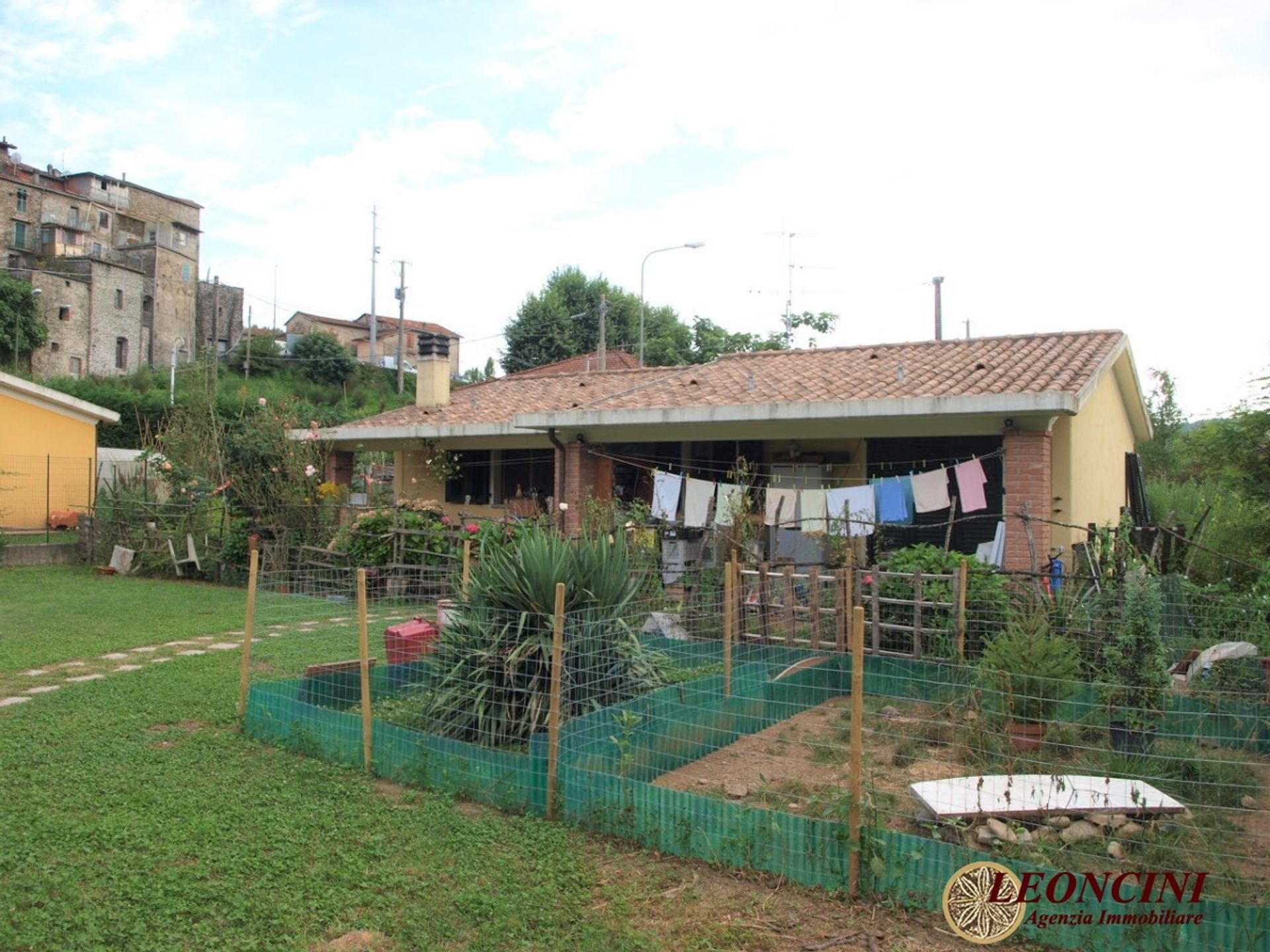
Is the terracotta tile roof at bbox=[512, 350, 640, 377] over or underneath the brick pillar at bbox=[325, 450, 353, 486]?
over

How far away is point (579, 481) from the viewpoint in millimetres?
13367

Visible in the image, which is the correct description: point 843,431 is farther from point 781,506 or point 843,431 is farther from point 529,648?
point 529,648

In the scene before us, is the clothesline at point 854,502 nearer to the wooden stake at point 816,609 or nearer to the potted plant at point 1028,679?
the wooden stake at point 816,609

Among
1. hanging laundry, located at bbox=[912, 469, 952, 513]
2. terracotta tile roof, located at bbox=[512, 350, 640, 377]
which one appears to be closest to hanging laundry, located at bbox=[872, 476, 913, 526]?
hanging laundry, located at bbox=[912, 469, 952, 513]

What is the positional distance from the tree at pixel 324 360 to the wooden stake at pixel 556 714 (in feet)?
139

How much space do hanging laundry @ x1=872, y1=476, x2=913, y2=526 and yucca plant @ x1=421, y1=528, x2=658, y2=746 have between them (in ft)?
16.8

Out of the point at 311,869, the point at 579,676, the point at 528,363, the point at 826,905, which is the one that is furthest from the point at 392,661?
the point at 528,363

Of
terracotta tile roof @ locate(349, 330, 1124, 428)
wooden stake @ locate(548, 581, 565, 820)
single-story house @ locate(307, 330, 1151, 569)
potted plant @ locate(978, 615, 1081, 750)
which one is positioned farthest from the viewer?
terracotta tile roof @ locate(349, 330, 1124, 428)

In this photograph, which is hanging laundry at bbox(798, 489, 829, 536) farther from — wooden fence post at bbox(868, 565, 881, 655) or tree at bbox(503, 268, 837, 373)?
tree at bbox(503, 268, 837, 373)

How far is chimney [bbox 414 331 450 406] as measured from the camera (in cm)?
1798

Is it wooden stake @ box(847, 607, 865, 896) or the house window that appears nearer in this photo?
wooden stake @ box(847, 607, 865, 896)

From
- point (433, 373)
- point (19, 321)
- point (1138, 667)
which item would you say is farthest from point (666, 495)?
point (19, 321)

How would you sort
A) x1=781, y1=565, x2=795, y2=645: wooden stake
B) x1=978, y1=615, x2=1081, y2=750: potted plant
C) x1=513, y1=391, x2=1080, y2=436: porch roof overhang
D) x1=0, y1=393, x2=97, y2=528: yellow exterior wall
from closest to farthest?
x1=978, y1=615, x2=1081, y2=750: potted plant, x1=781, y1=565, x2=795, y2=645: wooden stake, x1=513, y1=391, x2=1080, y2=436: porch roof overhang, x1=0, y1=393, x2=97, y2=528: yellow exterior wall

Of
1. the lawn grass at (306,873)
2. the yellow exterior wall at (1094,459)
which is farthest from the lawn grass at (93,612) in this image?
the yellow exterior wall at (1094,459)
